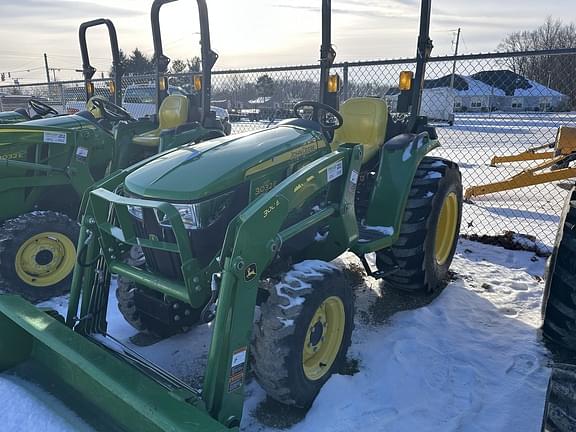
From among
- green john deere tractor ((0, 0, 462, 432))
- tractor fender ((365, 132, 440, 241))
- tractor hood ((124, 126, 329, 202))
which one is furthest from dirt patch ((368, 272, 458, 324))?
tractor hood ((124, 126, 329, 202))

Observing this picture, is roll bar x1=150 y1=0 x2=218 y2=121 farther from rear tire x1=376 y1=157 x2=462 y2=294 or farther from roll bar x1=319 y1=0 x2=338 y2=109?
rear tire x1=376 y1=157 x2=462 y2=294

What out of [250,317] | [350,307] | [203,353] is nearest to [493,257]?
[350,307]

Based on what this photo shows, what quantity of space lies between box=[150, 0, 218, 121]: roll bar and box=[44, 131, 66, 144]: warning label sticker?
1509mm

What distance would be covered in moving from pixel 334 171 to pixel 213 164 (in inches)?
28.5

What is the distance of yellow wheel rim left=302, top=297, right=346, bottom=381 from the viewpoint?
2.66m

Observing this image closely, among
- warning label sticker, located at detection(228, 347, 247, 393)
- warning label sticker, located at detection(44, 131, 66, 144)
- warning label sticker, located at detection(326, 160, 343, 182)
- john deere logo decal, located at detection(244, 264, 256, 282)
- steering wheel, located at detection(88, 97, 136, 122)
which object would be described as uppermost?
steering wheel, located at detection(88, 97, 136, 122)

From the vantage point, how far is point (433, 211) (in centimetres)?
370

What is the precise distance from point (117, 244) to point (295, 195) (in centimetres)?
107

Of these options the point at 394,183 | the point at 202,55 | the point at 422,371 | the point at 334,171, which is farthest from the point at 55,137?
the point at 422,371

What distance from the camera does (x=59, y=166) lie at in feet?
15.7

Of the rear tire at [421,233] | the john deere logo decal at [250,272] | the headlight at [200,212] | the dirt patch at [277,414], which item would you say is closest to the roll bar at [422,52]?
the rear tire at [421,233]

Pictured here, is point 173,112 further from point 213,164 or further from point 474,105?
point 474,105

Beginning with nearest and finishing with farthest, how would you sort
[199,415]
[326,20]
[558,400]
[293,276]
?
1. [558,400]
2. [199,415]
3. [293,276]
4. [326,20]

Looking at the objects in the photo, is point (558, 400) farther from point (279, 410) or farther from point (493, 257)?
point (493, 257)
